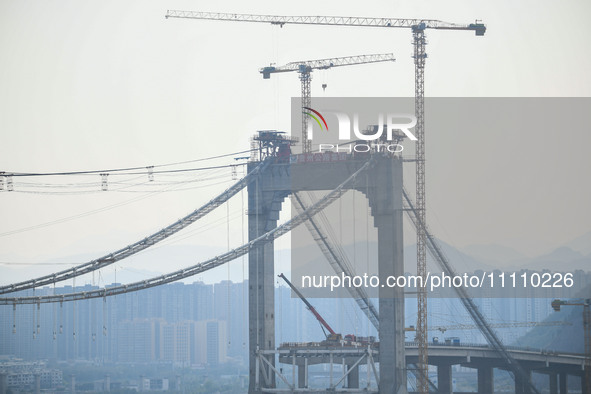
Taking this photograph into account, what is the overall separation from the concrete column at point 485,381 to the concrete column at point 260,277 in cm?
5756

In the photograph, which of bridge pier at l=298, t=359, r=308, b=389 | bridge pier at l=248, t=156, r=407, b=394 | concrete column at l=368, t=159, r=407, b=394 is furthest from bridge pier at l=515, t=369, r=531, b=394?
concrete column at l=368, t=159, r=407, b=394

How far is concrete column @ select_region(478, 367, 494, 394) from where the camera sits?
18975 cm

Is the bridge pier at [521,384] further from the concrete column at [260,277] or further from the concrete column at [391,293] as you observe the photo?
the concrete column at [260,277]

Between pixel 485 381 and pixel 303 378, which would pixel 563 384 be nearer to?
pixel 485 381

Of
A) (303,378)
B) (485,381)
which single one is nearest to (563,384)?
(485,381)

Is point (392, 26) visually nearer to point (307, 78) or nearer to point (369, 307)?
point (307, 78)

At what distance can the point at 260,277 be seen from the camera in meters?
142

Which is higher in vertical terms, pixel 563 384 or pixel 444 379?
pixel 563 384

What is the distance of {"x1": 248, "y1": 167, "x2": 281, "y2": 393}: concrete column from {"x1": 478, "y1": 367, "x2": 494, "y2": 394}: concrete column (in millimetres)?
57558

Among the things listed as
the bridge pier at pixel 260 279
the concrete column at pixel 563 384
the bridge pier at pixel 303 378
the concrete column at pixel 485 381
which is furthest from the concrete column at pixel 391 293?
the concrete column at pixel 485 381

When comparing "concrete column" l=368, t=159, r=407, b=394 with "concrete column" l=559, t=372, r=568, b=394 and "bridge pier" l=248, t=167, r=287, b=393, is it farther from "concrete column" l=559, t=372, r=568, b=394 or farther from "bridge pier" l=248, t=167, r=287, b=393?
"concrete column" l=559, t=372, r=568, b=394

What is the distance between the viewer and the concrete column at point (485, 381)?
190 m

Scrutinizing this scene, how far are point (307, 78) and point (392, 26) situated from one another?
552 inches

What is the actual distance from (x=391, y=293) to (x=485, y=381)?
62.4 metres
